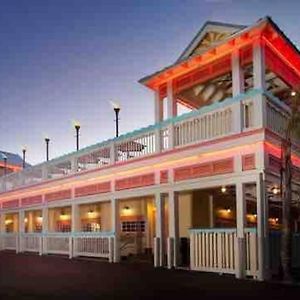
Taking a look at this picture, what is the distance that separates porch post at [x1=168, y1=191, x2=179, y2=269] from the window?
24.2 feet

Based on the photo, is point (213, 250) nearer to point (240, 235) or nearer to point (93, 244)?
point (240, 235)

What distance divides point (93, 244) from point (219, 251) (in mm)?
7723

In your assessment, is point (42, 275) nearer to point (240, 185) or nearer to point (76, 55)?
point (240, 185)

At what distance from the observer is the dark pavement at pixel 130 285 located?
9.61 meters

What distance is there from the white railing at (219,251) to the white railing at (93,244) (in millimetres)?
5078

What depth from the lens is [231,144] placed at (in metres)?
12.9

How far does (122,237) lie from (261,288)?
10.9 metres

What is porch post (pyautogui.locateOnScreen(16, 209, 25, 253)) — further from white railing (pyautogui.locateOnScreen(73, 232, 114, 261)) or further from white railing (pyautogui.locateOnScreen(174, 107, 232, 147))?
white railing (pyautogui.locateOnScreen(174, 107, 232, 147))

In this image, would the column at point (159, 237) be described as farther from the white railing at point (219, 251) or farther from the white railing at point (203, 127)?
the white railing at point (203, 127)

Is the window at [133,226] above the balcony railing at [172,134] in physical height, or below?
below

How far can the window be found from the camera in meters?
22.4

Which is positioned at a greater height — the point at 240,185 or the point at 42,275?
the point at 240,185

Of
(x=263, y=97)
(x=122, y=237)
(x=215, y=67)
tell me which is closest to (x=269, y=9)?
(x=215, y=67)

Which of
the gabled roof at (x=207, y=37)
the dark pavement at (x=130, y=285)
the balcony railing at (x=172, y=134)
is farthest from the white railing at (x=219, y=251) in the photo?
the gabled roof at (x=207, y=37)
